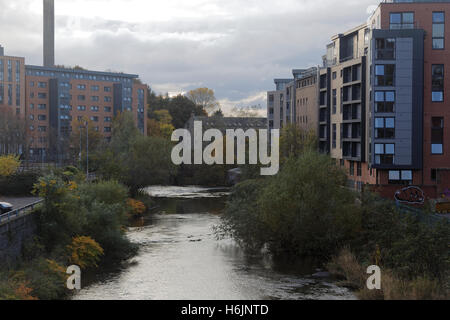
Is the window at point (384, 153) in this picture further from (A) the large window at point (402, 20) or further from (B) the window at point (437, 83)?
A: (A) the large window at point (402, 20)

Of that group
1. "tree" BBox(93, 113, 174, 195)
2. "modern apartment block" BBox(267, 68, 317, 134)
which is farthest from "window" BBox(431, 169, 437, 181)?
"tree" BBox(93, 113, 174, 195)

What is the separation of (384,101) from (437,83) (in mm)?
4355

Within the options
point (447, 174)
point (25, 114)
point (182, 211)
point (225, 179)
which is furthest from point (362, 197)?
point (25, 114)

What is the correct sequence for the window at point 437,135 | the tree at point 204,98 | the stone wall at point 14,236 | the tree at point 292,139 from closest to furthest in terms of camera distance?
the stone wall at point 14,236
the window at point 437,135
the tree at point 292,139
the tree at point 204,98

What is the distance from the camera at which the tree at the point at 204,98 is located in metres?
136

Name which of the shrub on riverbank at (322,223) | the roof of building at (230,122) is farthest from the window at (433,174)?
the roof of building at (230,122)

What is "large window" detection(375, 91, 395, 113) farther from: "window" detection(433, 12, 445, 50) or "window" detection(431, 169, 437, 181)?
"window" detection(431, 169, 437, 181)

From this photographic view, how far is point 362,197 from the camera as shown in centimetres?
3728

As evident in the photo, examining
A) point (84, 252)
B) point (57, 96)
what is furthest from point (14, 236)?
point (57, 96)

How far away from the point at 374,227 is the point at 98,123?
82.5 meters

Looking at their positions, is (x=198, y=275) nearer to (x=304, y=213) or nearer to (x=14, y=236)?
(x=304, y=213)

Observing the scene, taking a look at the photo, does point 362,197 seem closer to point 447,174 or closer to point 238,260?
point 238,260

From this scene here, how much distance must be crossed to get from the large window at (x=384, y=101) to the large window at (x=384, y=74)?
27.8 inches

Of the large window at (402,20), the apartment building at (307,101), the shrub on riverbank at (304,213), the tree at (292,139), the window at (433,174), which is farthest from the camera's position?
the tree at (292,139)
